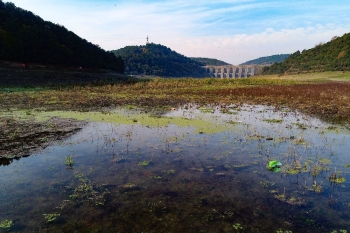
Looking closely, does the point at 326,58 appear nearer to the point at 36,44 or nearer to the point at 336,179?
the point at 36,44

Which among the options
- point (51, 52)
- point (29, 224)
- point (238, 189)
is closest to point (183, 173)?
point (238, 189)

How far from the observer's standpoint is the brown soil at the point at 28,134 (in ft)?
25.4

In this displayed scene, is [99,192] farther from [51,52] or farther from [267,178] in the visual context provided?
[51,52]

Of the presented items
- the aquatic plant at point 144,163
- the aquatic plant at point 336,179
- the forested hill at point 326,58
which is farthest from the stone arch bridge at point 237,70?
the aquatic plant at point 144,163

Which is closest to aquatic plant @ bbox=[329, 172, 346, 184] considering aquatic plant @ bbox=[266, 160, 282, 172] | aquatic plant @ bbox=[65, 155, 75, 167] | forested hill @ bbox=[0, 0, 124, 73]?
aquatic plant @ bbox=[266, 160, 282, 172]

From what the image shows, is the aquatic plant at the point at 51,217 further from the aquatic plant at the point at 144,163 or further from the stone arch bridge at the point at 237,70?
the stone arch bridge at the point at 237,70

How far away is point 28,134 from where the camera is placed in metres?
9.57

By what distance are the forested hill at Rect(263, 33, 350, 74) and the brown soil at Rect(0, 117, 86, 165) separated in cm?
7733

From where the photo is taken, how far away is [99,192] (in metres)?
5.33

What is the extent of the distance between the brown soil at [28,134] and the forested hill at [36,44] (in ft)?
123

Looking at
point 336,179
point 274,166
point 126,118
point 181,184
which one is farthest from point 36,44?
point 336,179

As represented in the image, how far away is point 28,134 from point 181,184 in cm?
697

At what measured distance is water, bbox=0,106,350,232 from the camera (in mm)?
4340

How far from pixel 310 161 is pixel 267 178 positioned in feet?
6.57
